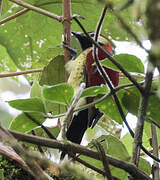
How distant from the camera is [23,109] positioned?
19.9 inches

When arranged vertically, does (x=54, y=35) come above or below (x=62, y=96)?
above

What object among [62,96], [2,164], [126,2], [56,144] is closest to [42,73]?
[2,164]

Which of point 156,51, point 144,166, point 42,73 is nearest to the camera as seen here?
point 156,51

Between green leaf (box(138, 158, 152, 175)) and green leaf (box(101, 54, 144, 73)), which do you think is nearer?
green leaf (box(101, 54, 144, 73))

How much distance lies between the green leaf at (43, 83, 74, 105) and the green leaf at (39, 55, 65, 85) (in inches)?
21.3

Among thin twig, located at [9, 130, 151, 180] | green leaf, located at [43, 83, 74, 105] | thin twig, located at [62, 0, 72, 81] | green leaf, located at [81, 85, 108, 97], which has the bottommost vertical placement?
thin twig, located at [9, 130, 151, 180]

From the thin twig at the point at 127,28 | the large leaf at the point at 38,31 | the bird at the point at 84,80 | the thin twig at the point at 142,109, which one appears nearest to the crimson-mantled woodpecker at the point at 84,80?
the bird at the point at 84,80

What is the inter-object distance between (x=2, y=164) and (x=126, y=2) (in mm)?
553

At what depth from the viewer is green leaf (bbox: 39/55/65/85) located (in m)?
1.05

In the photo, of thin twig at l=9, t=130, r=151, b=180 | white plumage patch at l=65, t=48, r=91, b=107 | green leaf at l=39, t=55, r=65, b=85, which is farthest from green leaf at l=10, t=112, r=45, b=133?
white plumage patch at l=65, t=48, r=91, b=107

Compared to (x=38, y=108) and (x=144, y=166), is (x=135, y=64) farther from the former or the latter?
(x=144, y=166)

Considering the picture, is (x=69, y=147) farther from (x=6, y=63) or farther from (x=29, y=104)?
(x=6, y=63)

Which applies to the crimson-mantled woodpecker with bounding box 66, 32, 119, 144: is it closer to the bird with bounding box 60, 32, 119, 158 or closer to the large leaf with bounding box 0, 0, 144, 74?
the bird with bounding box 60, 32, 119, 158

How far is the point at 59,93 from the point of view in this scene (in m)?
0.51
